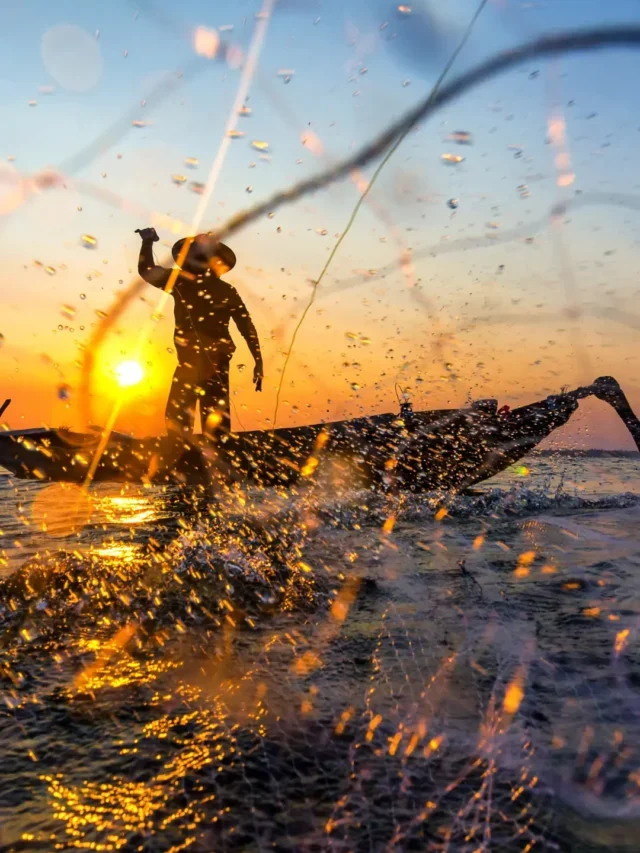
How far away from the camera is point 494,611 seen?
427 cm

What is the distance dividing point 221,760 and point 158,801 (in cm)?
30

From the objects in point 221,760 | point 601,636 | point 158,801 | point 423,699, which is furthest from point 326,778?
point 601,636

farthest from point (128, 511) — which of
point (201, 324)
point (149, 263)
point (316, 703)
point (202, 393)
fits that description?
point (316, 703)

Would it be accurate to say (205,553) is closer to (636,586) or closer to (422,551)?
(422,551)

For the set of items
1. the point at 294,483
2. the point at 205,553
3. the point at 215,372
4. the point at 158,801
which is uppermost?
the point at 215,372

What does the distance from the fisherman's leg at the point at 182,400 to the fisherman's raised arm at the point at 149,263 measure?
1.29 m

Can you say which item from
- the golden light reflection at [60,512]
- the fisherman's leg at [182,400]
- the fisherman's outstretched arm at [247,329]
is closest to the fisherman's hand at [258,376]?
the fisherman's outstretched arm at [247,329]

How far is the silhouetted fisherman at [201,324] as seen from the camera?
8.65m

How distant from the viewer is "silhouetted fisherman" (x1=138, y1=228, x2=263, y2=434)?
8.65 meters

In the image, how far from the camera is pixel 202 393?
913 centimetres

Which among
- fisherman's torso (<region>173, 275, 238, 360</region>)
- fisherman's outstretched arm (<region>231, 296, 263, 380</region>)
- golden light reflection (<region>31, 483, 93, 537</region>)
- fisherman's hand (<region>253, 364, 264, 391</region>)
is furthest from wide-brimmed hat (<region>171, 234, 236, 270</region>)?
golden light reflection (<region>31, 483, 93, 537</region>)

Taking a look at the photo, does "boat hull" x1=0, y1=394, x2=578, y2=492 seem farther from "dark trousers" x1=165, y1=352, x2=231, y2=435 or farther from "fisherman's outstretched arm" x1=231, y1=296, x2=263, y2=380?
"fisherman's outstretched arm" x1=231, y1=296, x2=263, y2=380

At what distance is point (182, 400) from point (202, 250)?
2.23 meters

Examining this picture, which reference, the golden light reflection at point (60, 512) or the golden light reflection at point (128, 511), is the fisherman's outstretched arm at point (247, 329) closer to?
the golden light reflection at point (128, 511)
